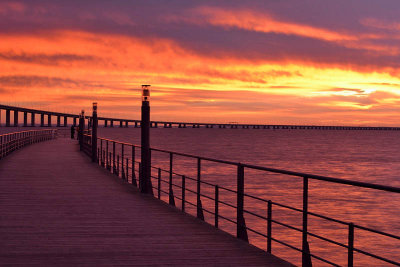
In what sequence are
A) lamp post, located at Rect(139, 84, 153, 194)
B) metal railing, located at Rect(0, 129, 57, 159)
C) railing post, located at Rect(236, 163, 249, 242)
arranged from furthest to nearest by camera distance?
metal railing, located at Rect(0, 129, 57, 159) < lamp post, located at Rect(139, 84, 153, 194) < railing post, located at Rect(236, 163, 249, 242)

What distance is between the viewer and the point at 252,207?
92.5 feet

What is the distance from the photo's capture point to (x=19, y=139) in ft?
116

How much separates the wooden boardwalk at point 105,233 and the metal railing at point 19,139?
13322mm

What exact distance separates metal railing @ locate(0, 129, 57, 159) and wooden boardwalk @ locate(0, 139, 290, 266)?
524 inches

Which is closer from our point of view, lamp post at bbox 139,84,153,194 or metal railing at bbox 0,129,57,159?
lamp post at bbox 139,84,153,194

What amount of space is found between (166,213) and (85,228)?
188 cm

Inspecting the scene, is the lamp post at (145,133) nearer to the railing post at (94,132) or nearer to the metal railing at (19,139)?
the railing post at (94,132)

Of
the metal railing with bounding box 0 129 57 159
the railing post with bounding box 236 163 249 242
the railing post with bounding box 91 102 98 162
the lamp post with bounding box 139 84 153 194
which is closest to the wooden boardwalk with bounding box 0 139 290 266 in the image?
the railing post with bounding box 236 163 249 242

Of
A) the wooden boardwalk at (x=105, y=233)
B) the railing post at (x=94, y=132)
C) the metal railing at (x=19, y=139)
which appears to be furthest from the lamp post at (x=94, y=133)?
the wooden boardwalk at (x=105, y=233)

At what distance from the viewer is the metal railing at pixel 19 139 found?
2694cm

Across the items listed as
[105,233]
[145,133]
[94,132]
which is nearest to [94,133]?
[94,132]

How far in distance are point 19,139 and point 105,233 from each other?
1159 inches

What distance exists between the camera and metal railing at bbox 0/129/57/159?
2694cm

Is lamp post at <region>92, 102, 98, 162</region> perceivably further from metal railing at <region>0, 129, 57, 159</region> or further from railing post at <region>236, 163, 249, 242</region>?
railing post at <region>236, 163, 249, 242</region>
